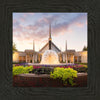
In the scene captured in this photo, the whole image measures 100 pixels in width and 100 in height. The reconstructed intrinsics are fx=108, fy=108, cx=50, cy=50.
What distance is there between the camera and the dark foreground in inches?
140

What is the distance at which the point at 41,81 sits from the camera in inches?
144

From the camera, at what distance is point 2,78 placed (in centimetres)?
342

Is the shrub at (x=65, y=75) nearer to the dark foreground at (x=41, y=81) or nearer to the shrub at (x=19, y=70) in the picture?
the dark foreground at (x=41, y=81)

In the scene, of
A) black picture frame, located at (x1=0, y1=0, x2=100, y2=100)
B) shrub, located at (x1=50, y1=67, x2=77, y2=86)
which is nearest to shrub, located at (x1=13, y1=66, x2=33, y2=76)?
black picture frame, located at (x1=0, y1=0, x2=100, y2=100)

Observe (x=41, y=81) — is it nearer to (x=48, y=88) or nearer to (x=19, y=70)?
(x=48, y=88)

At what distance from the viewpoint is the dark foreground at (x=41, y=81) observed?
11.6 feet

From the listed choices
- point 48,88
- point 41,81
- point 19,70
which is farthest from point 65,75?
point 19,70

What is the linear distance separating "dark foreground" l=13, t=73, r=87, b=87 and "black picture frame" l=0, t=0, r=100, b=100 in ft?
0.54

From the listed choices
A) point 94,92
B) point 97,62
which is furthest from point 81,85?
point 97,62

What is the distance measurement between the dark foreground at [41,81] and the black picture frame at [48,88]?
163mm

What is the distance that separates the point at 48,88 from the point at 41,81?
0.38 meters

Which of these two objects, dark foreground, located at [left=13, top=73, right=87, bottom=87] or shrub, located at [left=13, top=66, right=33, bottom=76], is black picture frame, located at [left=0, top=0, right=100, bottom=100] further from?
shrub, located at [left=13, top=66, right=33, bottom=76]

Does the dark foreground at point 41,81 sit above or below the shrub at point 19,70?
below

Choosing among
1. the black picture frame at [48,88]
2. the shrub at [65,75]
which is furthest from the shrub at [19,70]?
the shrub at [65,75]
